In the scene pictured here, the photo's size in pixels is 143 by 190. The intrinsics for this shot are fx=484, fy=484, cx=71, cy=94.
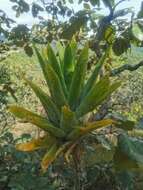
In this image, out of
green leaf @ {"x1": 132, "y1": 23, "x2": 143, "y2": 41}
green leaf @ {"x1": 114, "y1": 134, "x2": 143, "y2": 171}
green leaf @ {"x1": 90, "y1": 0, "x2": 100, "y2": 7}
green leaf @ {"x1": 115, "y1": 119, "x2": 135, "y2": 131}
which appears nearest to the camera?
green leaf @ {"x1": 114, "y1": 134, "x2": 143, "y2": 171}

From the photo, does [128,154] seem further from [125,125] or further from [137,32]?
[137,32]

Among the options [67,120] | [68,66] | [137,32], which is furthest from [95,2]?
[67,120]

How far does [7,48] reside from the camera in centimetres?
453

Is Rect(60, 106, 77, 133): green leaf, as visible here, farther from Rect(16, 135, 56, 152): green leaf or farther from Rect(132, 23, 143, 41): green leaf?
Rect(132, 23, 143, 41): green leaf

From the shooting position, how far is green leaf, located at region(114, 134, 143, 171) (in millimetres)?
2074

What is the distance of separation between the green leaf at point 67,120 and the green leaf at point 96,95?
0.29ft

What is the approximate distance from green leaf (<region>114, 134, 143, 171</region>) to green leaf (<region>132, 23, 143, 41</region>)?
33.1 inches

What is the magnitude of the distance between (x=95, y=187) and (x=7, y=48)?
179cm

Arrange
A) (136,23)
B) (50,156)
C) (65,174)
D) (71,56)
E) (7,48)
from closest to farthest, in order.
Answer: (50,156) → (71,56) → (136,23) → (65,174) → (7,48)

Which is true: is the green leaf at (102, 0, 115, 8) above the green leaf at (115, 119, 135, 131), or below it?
above

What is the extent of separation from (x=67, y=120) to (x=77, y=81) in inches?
9.1

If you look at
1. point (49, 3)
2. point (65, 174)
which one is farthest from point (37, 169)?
point (49, 3)

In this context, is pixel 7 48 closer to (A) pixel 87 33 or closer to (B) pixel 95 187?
(A) pixel 87 33

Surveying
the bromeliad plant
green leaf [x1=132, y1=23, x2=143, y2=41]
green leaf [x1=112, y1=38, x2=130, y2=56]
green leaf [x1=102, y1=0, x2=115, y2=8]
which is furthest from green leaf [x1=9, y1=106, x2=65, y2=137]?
green leaf [x1=112, y1=38, x2=130, y2=56]
